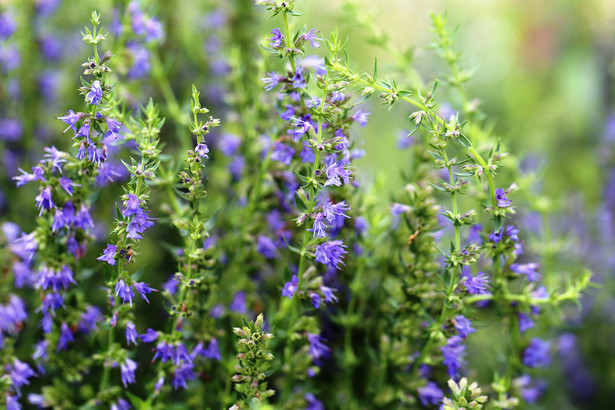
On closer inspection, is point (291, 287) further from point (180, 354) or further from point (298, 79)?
point (298, 79)

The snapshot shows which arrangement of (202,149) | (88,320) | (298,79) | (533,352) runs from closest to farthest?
1. (202,149)
2. (298,79)
3. (88,320)
4. (533,352)

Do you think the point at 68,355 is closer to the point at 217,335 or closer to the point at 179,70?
the point at 217,335

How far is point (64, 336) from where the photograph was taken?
134 cm

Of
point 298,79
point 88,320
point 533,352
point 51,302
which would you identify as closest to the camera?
point 298,79

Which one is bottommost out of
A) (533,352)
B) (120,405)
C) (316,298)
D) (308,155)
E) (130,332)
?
(120,405)

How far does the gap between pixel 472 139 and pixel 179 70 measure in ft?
3.99

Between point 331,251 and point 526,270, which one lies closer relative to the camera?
point 331,251

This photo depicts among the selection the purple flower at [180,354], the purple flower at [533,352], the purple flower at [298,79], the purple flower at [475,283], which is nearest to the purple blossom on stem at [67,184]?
the purple flower at [180,354]

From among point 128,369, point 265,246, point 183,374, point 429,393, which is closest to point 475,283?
point 429,393

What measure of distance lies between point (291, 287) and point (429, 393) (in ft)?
1.42

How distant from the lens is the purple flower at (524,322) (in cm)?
141

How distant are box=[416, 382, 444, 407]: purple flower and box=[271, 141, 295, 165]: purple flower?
0.62m

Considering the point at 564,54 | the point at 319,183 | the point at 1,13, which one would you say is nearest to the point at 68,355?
the point at 319,183

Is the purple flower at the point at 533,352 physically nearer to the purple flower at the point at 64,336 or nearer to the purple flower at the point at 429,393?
the purple flower at the point at 429,393
